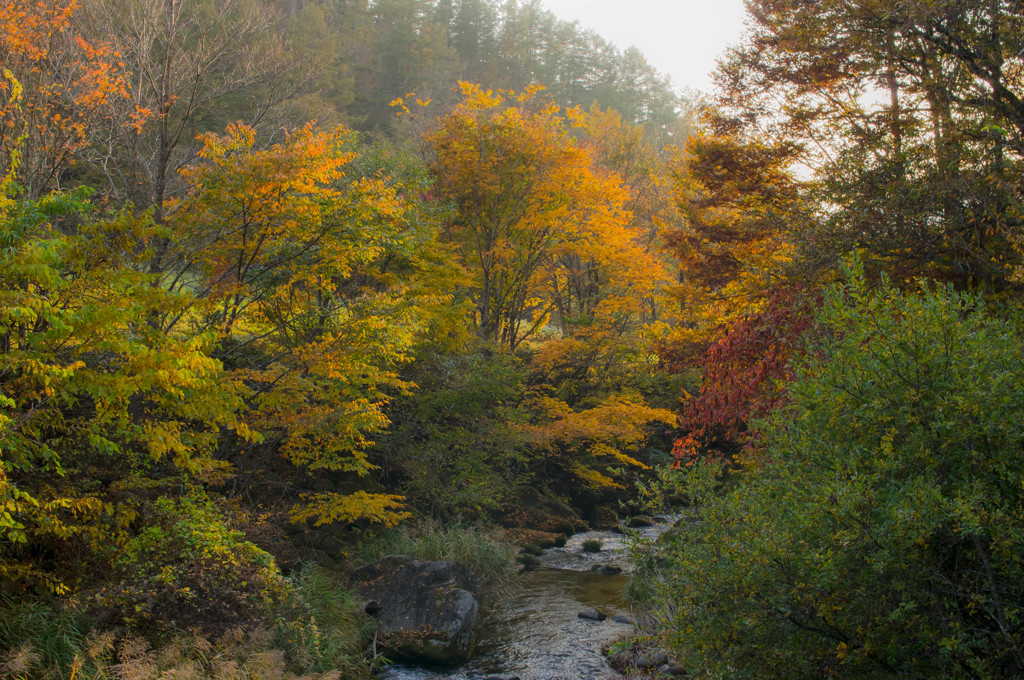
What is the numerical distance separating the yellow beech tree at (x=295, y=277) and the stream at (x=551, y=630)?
9.59ft

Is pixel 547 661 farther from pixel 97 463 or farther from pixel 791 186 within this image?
pixel 791 186

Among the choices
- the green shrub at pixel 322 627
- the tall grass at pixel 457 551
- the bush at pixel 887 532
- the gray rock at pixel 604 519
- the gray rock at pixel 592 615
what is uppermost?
the bush at pixel 887 532

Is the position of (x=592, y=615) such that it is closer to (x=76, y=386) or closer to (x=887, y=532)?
(x=887, y=532)

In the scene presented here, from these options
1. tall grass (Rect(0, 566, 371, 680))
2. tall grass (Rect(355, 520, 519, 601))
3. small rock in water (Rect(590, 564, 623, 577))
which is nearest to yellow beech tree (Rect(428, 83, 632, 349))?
tall grass (Rect(355, 520, 519, 601))

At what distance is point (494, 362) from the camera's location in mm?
15922

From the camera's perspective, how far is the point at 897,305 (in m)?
5.20

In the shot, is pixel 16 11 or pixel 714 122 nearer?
pixel 16 11

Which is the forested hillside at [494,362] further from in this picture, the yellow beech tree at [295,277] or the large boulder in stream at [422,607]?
the large boulder in stream at [422,607]

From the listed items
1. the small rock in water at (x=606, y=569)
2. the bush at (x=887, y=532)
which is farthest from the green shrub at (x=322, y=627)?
the small rock in water at (x=606, y=569)

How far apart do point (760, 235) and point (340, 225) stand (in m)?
7.25

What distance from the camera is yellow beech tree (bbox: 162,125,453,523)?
379 inches

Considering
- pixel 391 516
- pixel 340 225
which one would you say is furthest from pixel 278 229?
pixel 391 516

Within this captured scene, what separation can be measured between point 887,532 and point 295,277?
9.32 m

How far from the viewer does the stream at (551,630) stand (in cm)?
945
